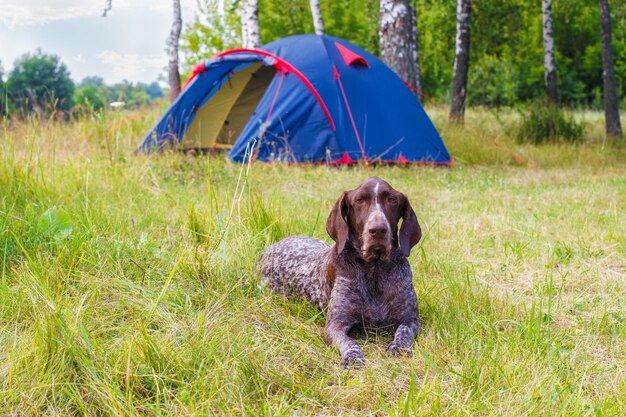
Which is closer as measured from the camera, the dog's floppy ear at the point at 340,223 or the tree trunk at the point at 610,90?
the dog's floppy ear at the point at 340,223

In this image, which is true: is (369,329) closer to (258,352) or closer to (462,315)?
(462,315)

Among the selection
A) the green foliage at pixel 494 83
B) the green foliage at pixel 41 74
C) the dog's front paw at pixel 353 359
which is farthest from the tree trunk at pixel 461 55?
the green foliage at pixel 41 74

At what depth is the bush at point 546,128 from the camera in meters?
13.0

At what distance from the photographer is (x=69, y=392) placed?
7.64 feet

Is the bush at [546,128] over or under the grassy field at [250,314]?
over

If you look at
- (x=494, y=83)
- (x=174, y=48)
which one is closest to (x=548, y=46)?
(x=174, y=48)

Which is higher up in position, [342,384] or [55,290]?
[55,290]

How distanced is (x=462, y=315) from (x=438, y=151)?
699 centimetres

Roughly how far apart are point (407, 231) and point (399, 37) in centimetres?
901

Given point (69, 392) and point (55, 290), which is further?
point (55, 290)

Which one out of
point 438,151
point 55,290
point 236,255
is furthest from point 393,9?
point 55,290

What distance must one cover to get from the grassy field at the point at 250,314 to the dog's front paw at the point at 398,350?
5cm

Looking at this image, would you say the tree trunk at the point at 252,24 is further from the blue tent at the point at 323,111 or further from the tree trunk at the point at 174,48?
the tree trunk at the point at 174,48

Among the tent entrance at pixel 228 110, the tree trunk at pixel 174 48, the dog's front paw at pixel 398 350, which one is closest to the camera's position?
the dog's front paw at pixel 398 350
